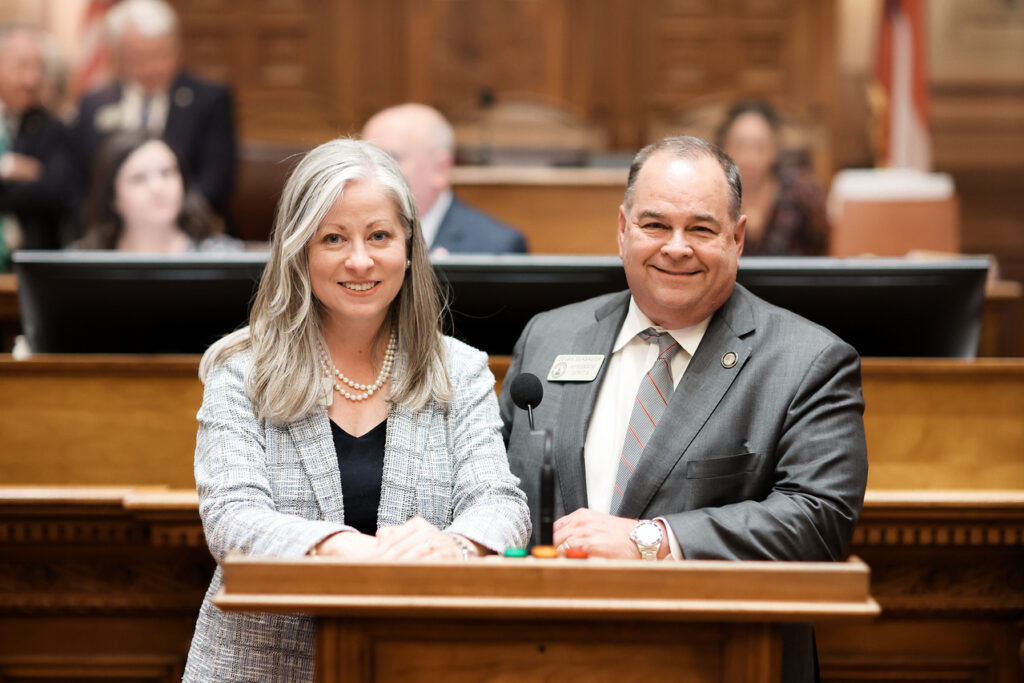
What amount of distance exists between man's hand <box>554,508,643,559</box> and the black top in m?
0.30

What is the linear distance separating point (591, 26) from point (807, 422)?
6213mm

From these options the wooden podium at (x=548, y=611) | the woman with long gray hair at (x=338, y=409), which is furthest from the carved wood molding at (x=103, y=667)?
the wooden podium at (x=548, y=611)

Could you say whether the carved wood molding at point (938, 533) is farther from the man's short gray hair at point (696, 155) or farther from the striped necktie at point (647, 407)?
the man's short gray hair at point (696, 155)

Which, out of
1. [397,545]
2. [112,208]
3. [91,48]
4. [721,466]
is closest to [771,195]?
[112,208]

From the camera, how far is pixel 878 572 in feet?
8.27

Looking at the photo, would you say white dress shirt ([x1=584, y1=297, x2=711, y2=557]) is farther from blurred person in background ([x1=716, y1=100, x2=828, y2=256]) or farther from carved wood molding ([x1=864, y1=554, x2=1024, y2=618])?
blurred person in background ([x1=716, y1=100, x2=828, y2=256])

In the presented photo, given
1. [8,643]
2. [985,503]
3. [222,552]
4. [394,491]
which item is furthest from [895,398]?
[8,643]

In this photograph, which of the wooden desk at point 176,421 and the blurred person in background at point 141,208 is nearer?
the wooden desk at point 176,421

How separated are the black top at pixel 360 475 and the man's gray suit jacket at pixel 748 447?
0.27 m

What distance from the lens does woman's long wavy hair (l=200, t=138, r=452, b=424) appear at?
1874mm

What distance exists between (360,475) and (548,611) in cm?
59

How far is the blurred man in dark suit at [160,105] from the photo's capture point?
18.4 ft

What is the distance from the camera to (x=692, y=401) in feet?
6.57

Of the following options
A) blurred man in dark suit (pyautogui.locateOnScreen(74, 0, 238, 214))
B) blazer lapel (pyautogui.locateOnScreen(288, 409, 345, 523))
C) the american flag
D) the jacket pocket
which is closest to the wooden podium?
blazer lapel (pyautogui.locateOnScreen(288, 409, 345, 523))
